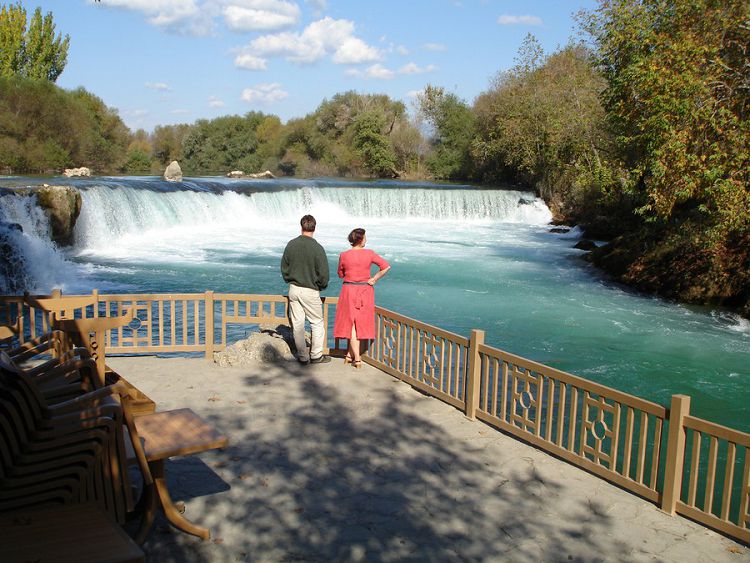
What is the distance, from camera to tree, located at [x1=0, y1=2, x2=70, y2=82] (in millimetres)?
56281

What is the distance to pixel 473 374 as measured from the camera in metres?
7.43

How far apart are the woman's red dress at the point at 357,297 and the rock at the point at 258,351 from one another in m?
0.79

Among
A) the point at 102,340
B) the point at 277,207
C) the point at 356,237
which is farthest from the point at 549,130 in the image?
the point at 102,340

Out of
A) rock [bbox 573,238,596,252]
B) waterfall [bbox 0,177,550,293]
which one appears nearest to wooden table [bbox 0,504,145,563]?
waterfall [bbox 0,177,550,293]

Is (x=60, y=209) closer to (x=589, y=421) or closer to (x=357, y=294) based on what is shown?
(x=357, y=294)

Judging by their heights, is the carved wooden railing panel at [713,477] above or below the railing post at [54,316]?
below

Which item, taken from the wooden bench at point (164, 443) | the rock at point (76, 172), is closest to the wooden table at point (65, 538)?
the wooden bench at point (164, 443)

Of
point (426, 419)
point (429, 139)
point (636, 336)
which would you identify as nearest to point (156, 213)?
point (636, 336)

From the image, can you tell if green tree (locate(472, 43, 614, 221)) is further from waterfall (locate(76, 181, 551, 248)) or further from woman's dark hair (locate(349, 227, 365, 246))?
woman's dark hair (locate(349, 227, 365, 246))

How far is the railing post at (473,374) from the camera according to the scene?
7398mm

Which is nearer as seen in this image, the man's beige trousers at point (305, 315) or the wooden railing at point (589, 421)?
the wooden railing at point (589, 421)

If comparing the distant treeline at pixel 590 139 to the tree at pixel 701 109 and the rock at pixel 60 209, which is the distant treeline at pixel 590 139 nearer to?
the tree at pixel 701 109

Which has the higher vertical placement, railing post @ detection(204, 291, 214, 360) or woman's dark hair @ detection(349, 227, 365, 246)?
woman's dark hair @ detection(349, 227, 365, 246)

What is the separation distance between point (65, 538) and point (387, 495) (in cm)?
272
